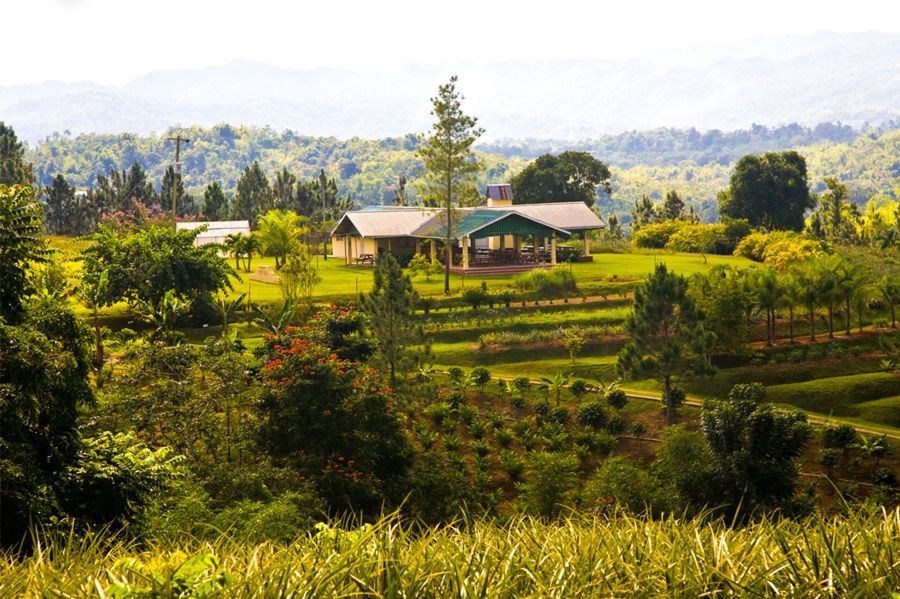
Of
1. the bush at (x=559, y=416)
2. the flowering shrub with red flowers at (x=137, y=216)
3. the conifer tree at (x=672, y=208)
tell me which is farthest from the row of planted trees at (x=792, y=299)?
the conifer tree at (x=672, y=208)

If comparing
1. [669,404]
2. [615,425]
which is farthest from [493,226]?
[615,425]

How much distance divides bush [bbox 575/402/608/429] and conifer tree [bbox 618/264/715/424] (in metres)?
1.10

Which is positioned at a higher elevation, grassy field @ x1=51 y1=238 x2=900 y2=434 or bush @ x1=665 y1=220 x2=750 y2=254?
bush @ x1=665 y1=220 x2=750 y2=254

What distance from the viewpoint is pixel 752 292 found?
2744 cm

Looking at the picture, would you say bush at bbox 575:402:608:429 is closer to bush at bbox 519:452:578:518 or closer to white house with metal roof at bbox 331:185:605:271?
bush at bbox 519:452:578:518

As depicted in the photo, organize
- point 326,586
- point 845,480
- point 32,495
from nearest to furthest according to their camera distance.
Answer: point 326,586 → point 32,495 → point 845,480

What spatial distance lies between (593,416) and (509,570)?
59.2 ft

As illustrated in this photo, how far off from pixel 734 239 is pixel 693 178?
12219cm

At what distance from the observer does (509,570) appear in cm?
461

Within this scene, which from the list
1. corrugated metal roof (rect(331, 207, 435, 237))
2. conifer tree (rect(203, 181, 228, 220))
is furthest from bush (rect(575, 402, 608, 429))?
conifer tree (rect(203, 181, 228, 220))

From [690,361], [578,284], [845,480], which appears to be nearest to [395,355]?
[690,361]

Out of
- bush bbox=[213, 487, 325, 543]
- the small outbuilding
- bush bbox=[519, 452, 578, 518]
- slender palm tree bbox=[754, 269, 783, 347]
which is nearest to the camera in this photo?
bush bbox=[213, 487, 325, 543]

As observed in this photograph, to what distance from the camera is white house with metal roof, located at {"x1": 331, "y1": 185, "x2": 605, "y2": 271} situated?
4244cm

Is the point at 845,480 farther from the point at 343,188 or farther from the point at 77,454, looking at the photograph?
the point at 343,188
